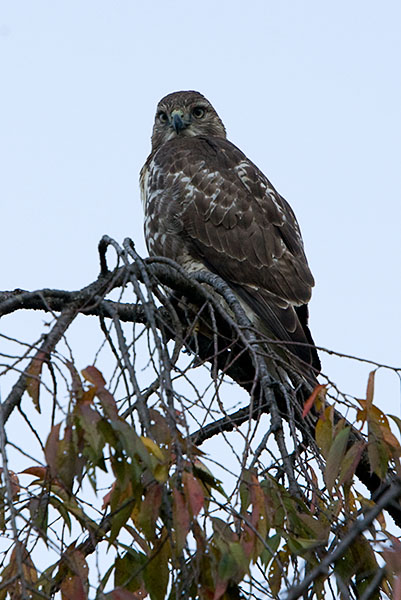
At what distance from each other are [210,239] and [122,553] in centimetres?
354

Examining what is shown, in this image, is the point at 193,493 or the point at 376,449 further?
the point at 376,449

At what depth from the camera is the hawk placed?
5672mm

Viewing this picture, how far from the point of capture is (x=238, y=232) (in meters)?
5.91

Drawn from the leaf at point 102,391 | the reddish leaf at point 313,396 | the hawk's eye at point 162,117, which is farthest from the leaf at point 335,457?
the hawk's eye at point 162,117

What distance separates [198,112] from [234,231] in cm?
200

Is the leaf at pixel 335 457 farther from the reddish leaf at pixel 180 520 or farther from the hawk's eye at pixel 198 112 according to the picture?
the hawk's eye at pixel 198 112

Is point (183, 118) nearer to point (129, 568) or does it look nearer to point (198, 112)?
point (198, 112)

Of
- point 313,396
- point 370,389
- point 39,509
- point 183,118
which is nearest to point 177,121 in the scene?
point 183,118

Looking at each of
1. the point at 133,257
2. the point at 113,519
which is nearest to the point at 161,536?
the point at 113,519

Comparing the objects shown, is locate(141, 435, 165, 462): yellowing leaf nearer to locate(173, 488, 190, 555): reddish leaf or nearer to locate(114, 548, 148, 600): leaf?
locate(173, 488, 190, 555): reddish leaf

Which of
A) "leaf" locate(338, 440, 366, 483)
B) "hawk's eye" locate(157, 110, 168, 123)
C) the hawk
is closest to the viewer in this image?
"leaf" locate(338, 440, 366, 483)

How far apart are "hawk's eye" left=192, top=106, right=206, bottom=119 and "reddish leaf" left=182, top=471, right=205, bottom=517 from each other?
5713mm

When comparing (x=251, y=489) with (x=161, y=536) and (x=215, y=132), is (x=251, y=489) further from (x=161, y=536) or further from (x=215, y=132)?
(x=215, y=132)

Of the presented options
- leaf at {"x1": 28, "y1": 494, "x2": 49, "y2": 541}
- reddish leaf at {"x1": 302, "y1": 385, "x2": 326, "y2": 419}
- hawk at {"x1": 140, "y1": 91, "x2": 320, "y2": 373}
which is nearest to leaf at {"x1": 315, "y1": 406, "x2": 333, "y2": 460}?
reddish leaf at {"x1": 302, "y1": 385, "x2": 326, "y2": 419}
